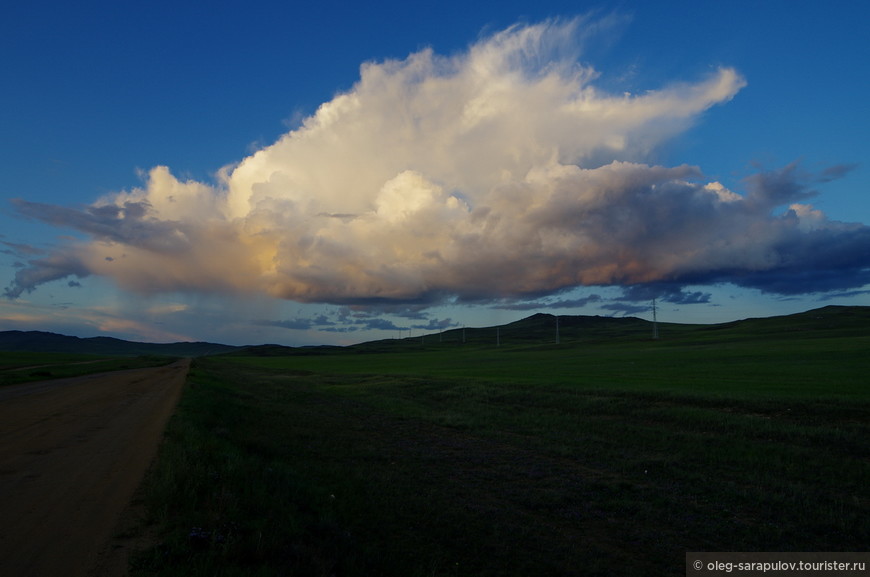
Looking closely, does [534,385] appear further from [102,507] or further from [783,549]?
[102,507]

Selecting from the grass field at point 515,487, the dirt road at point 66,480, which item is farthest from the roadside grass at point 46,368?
the grass field at point 515,487

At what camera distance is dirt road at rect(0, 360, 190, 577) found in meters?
7.68

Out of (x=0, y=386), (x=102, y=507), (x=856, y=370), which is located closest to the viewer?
(x=102, y=507)

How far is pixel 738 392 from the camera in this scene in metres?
28.2

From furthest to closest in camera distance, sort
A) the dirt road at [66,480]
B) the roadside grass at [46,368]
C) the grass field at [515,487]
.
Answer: the roadside grass at [46,368] → the grass field at [515,487] → the dirt road at [66,480]

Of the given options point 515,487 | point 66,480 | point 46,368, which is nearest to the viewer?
point 66,480

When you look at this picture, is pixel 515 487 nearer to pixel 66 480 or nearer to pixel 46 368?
pixel 66 480

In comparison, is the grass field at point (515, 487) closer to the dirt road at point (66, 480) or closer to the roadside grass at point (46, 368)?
the dirt road at point (66, 480)

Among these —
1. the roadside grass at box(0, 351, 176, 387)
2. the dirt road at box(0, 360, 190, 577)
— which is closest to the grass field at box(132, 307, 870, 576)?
the dirt road at box(0, 360, 190, 577)

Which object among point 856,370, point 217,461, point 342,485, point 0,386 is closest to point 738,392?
point 856,370

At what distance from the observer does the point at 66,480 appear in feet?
38.8

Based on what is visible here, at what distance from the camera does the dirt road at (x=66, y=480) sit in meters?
7.68

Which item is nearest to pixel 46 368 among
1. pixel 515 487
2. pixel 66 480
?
pixel 66 480

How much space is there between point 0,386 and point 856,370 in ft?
231
